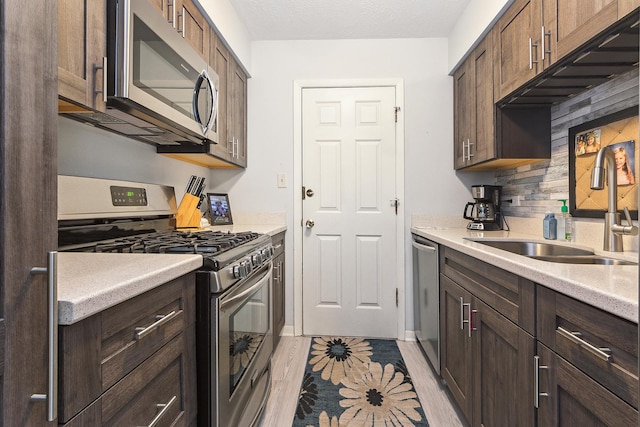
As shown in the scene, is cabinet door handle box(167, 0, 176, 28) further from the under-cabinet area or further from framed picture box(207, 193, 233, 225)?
the under-cabinet area

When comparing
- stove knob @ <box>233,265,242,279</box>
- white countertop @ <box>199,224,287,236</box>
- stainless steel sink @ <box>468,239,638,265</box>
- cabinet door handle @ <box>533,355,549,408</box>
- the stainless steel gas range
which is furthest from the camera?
white countertop @ <box>199,224,287,236</box>

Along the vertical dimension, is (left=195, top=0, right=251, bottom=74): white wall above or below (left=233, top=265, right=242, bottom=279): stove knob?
above

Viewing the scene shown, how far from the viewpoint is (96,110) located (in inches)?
43.0

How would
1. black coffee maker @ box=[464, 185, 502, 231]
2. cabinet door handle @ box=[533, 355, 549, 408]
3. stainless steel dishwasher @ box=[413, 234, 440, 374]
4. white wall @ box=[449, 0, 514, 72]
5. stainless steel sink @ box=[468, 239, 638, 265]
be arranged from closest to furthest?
cabinet door handle @ box=[533, 355, 549, 408], stainless steel sink @ box=[468, 239, 638, 265], white wall @ box=[449, 0, 514, 72], stainless steel dishwasher @ box=[413, 234, 440, 374], black coffee maker @ box=[464, 185, 502, 231]

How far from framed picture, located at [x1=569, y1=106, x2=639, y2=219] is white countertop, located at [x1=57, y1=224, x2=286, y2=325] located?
1595 millimetres

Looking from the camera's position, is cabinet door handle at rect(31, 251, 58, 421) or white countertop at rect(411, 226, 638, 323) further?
white countertop at rect(411, 226, 638, 323)

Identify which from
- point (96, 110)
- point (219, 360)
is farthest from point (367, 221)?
point (96, 110)

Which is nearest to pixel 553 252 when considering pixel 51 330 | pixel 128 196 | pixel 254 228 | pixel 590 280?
pixel 590 280

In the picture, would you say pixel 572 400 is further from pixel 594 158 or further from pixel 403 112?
pixel 403 112

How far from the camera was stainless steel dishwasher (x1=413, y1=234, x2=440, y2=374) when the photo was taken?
202cm

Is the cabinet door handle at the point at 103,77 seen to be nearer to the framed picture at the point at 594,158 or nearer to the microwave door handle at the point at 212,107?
the microwave door handle at the point at 212,107

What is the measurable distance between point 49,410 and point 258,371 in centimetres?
118

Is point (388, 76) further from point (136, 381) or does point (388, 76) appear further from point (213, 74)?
point (136, 381)

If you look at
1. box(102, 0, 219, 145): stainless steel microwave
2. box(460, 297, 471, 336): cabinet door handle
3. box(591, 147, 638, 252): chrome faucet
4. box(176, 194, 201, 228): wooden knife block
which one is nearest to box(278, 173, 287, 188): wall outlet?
box(176, 194, 201, 228): wooden knife block
